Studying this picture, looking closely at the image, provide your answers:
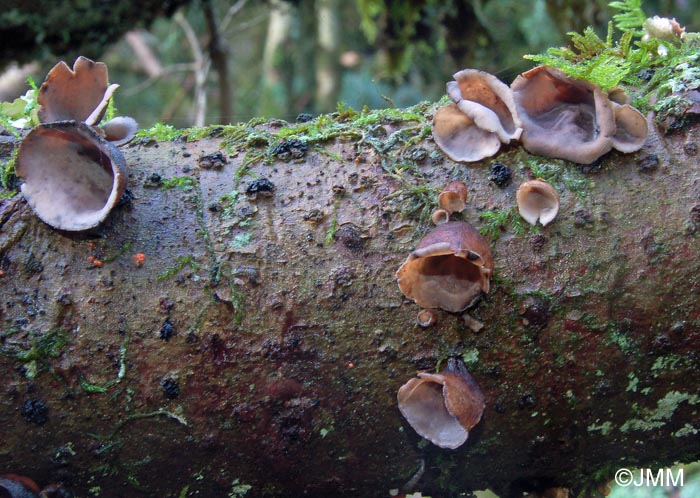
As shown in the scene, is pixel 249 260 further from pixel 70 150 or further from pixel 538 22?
pixel 538 22

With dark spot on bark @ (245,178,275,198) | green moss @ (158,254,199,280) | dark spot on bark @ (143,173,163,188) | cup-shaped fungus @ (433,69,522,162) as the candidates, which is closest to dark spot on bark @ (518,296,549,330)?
cup-shaped fungus @ (433,69,522,162)

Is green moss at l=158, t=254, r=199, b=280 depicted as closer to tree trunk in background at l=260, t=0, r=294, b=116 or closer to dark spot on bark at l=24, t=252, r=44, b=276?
dark spot on bark at l=24, t=252, r=44, b=276

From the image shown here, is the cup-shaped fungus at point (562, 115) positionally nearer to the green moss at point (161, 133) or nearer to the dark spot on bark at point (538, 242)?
the dark spot on bark at point (538, 242)

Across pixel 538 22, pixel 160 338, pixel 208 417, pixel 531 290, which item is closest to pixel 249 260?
pixel 160 338

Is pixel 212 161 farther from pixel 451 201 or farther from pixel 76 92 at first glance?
pixel 451 201

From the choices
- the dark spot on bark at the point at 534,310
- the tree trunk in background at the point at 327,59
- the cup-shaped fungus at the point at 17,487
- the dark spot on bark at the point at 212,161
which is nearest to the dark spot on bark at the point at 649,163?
the dark spot on bark at the point at 534,310

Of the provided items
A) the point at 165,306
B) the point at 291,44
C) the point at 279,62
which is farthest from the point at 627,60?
the point at 291,44
